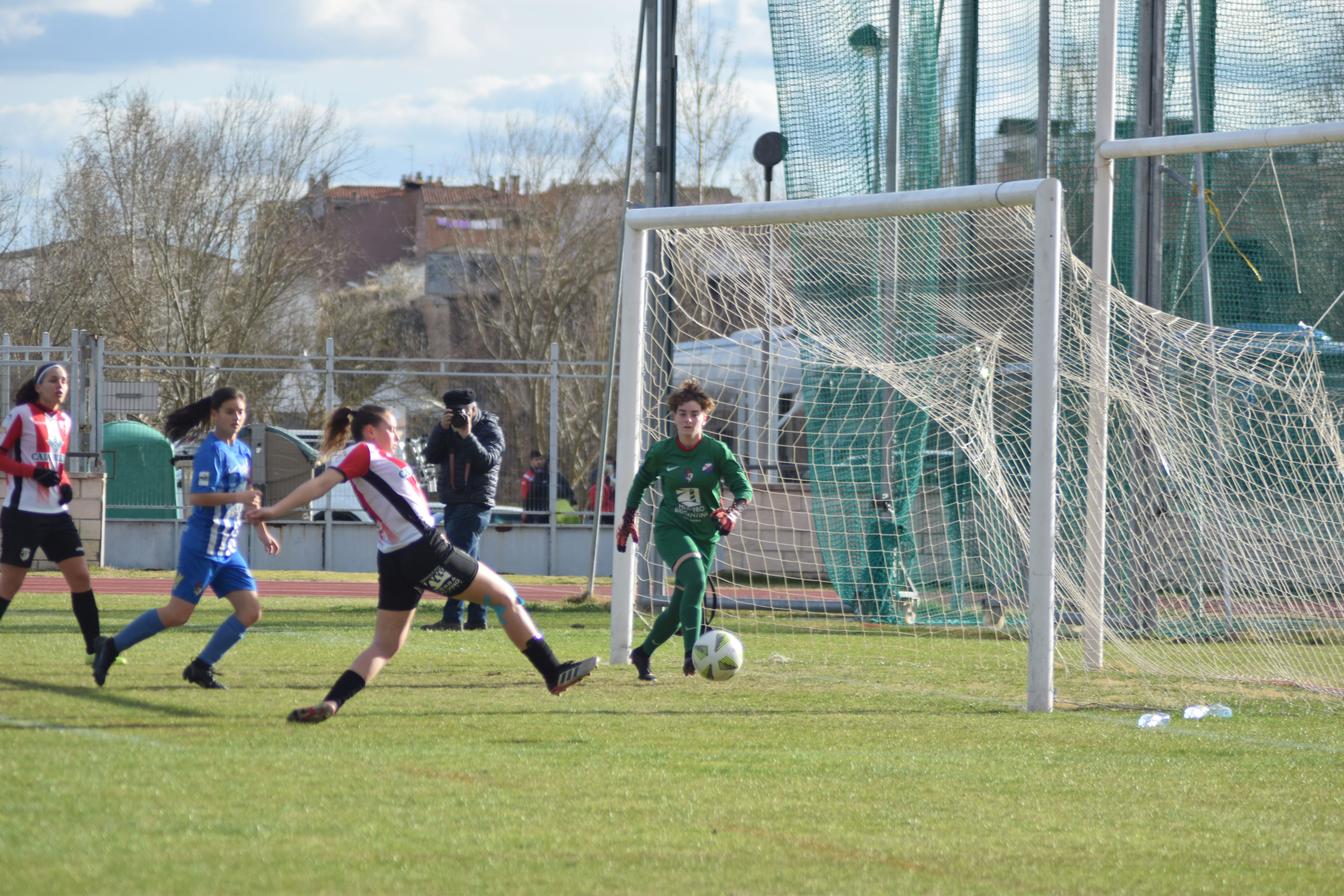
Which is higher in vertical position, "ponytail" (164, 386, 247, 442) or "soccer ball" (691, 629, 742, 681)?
"ponytail" (164, 386, 247, 442)

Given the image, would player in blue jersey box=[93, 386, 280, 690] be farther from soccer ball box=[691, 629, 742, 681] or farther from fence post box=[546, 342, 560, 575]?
fence post box=[546, 342, 560, 575]

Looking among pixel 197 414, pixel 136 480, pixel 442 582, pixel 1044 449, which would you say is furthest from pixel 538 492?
pixel 442 582

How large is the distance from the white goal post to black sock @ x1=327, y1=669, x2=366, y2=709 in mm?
3026

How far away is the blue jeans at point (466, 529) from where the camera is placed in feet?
37.1

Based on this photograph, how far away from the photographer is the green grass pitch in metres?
3.98

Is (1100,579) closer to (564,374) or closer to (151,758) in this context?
(151,758)

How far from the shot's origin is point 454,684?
26.2 feet

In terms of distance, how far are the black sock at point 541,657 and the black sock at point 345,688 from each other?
2.96 feet

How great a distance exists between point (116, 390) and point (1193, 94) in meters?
14.0

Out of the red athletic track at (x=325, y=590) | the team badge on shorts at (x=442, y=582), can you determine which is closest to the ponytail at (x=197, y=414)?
the team badge on shorts at (x=442, y=582)

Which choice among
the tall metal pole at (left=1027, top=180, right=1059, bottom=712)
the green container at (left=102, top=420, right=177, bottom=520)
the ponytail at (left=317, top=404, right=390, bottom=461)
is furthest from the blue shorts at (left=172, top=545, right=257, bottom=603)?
the green container at (left=102, top=420, right=177, bottom=520)

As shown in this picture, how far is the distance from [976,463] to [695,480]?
101 inches

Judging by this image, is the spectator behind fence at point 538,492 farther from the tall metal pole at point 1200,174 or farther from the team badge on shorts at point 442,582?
the team badge on shorts at point 442,582

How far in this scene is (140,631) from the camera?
23.5 feet
